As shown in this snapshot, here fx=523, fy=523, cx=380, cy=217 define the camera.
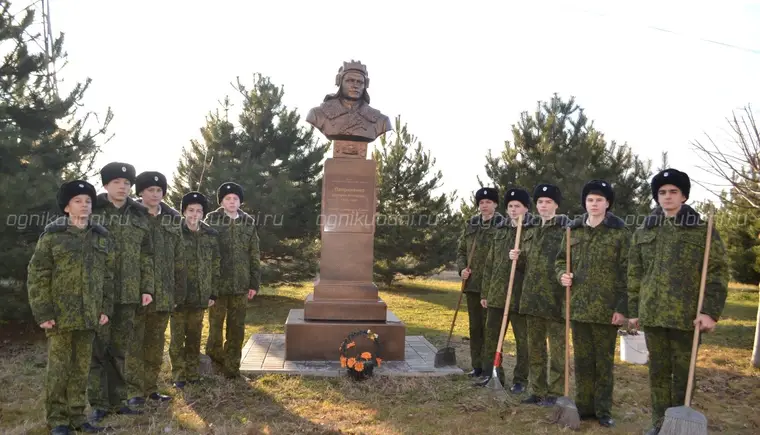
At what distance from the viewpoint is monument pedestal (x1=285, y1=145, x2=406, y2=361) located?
6383mm

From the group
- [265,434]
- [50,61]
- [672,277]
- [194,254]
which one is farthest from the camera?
[50,61]

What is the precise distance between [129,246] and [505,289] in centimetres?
356

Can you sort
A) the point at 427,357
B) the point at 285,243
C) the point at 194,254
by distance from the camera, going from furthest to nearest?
1. the point at 285,243
2. the point at 427,357
3. the point at 194,254

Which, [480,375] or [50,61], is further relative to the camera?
[50,61]

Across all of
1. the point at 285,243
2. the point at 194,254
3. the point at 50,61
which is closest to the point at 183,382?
the point at 194,254

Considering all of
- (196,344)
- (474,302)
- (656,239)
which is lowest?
(196,344)

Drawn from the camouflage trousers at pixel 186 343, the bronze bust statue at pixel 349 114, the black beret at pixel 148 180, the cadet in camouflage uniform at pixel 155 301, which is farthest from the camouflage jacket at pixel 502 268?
the black beret at pixel 148 180

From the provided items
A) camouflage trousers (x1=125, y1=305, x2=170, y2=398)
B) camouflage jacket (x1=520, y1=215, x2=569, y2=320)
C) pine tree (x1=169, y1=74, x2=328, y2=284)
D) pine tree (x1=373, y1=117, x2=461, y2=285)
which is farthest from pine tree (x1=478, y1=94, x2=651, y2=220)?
camouflage trousers (x1=125, y1=305, x2=170, y2=398)

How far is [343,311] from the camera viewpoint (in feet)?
21.0

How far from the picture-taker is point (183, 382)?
5.29 metres

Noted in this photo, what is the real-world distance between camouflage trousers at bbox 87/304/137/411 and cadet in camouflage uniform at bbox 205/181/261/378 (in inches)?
48.6

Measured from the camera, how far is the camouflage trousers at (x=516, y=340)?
539cm

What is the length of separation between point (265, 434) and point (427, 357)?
2.96 meters

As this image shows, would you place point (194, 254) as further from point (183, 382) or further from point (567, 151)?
point (567, 151)
